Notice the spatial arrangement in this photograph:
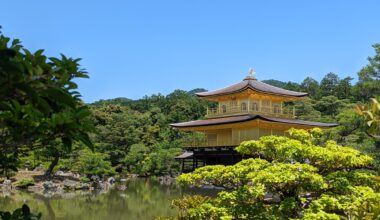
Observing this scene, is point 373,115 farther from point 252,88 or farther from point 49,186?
point 49,186

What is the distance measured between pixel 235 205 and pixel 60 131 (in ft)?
19.1

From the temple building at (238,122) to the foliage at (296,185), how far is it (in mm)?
9710

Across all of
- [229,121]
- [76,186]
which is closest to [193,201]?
[229,121]

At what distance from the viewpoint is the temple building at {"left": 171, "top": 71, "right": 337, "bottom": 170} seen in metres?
17.9

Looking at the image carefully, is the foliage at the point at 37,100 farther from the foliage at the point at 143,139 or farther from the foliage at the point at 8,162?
the foliage at the point at 143,139

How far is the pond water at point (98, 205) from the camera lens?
50.4 feet

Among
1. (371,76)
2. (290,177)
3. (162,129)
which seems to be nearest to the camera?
(290,177)

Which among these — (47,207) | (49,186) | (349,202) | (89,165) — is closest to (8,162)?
(349,202)

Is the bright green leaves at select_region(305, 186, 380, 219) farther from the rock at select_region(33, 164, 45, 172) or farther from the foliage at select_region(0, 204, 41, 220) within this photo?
the rock at select_region(33, 164, 45, 172)

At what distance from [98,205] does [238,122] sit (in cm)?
707

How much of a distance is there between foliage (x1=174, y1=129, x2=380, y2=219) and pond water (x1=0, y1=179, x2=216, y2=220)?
8468mm

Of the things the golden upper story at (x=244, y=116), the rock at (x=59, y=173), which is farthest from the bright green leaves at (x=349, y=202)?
the rock at (x=59, y=173)

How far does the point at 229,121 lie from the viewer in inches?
696

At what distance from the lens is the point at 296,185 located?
675 centimetres
